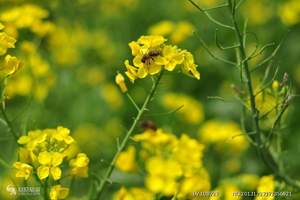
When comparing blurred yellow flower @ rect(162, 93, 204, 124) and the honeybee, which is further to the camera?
blurred yellow flower @ rect(162, 93, 204, 124)

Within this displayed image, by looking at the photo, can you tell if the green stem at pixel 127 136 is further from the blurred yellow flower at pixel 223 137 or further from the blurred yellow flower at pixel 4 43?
the blurred yellow flower at pixel 223 137

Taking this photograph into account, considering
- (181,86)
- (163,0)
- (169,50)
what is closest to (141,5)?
(163,0)

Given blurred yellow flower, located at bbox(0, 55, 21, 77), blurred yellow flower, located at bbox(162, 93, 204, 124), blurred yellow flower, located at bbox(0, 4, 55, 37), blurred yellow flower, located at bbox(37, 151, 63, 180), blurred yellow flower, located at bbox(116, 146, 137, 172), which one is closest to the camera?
blurred yellow flower, located at bbox(37, 151, 63, 180)

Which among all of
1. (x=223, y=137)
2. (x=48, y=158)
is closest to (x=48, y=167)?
(x=48, y=158)

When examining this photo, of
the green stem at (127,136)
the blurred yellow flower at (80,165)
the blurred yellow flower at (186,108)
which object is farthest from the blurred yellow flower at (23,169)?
the blurred yellow flower at (186,108)

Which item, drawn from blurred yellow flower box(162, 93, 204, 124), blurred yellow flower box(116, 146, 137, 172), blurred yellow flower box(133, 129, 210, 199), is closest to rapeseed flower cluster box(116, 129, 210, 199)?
blurred yellow flower box(133, 129, 210, 199)

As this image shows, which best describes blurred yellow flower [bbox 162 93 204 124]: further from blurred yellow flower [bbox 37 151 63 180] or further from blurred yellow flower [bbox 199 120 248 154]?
blurred yellow flower [bbox 37 151 63 180]

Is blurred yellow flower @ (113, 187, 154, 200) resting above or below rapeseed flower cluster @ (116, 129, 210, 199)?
below

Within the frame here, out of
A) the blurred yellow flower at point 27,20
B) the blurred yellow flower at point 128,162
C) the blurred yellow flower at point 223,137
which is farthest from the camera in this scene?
the blurred yellow flower at point 223,137
